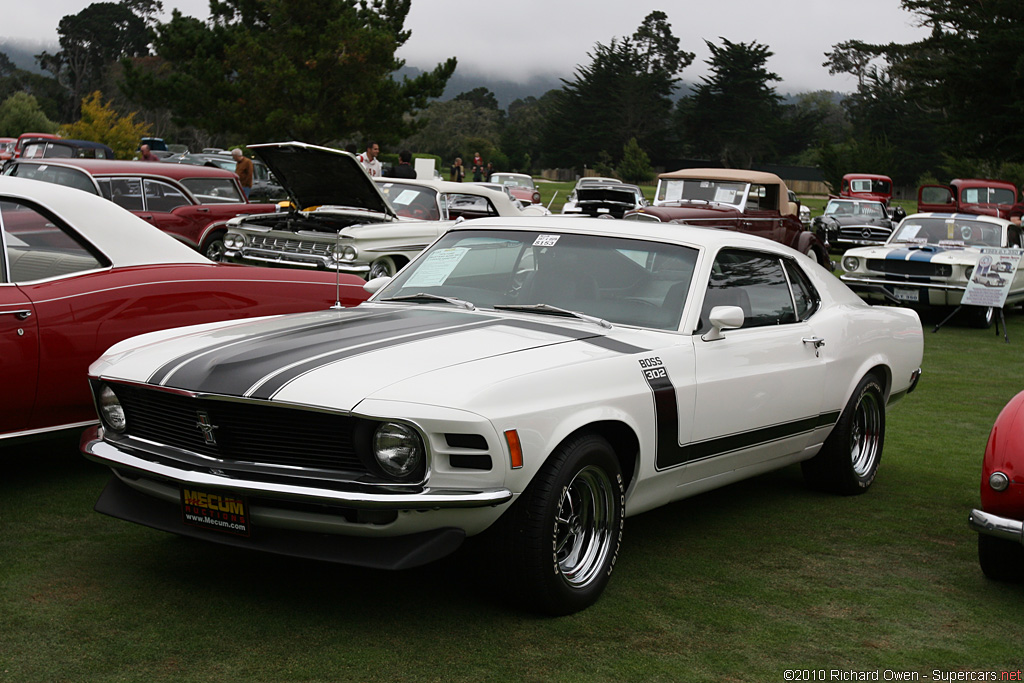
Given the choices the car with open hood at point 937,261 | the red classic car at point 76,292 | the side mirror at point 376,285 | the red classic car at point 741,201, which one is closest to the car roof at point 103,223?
the red classic car at point 76,292

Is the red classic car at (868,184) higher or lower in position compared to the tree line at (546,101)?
lower

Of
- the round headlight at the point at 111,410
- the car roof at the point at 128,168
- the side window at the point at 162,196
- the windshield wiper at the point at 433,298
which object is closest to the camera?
the round headlight at the point at 111,410

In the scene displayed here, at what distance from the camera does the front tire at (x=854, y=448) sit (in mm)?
5746

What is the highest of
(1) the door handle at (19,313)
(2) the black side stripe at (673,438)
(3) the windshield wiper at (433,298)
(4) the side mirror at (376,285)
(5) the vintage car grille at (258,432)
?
(1) the door handle at (19,313)

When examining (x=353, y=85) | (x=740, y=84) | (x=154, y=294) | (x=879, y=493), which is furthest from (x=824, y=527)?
(x=740, y=84)

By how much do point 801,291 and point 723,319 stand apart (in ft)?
4.39

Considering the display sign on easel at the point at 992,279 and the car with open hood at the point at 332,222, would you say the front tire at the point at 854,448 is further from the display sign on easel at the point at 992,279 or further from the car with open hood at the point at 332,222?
the display sign on easel at the point at 992,279

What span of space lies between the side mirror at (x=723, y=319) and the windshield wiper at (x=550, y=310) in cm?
45

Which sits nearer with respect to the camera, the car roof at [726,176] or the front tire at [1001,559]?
the front tire at [1001,559]

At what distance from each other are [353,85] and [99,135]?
10246 mm

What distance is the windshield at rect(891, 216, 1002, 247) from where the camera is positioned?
599 inches

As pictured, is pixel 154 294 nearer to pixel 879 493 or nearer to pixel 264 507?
pixel 264 507

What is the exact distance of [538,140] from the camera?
99625 mm

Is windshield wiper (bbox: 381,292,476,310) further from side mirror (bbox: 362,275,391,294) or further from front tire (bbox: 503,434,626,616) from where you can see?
front tire (bbox: 503,434,626,616)
